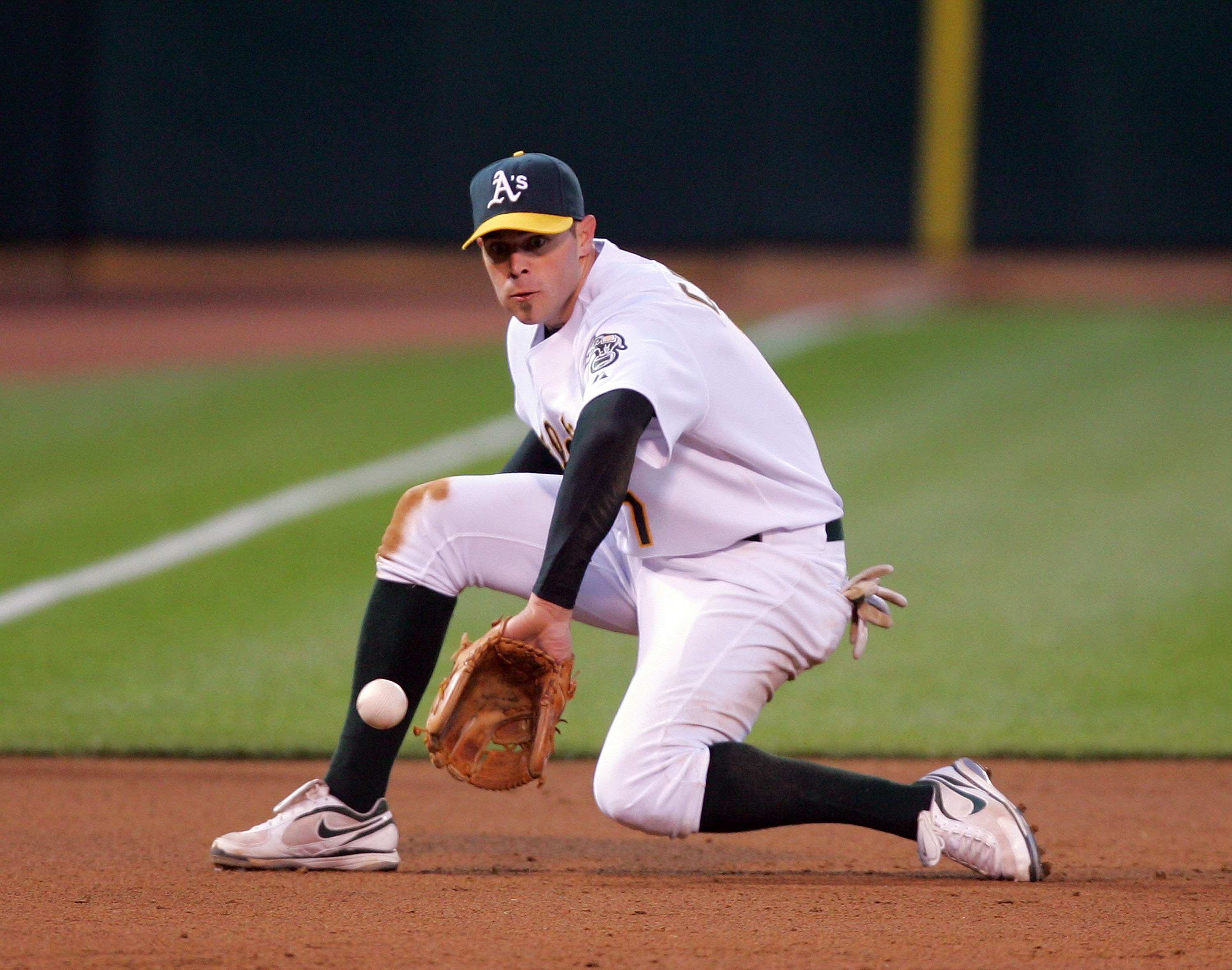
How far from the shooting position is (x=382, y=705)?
319 cm

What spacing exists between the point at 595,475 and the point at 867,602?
28.8 inches

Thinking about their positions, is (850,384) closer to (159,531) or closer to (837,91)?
(837,91)

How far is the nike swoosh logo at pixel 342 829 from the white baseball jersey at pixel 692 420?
736mm

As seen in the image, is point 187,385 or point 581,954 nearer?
point 581,954

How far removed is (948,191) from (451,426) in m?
6.38

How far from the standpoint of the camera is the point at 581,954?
2.60 metres

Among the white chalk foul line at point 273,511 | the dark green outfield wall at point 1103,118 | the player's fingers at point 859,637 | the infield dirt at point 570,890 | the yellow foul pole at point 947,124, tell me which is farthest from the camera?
the yellow foul pole at point 947,124

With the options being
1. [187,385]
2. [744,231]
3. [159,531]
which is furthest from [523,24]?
[159,531]

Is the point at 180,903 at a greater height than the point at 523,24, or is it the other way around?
the point at 523,24

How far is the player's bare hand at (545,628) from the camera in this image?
119 inches

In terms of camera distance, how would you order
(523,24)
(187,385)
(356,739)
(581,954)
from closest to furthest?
(581,954), (356,739), (187,385), (523,24)

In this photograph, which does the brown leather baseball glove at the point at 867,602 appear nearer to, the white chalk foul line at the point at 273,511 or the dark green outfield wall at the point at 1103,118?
the white chalk foul line at the point at 273,511

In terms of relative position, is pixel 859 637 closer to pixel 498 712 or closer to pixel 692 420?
pixel 692 420

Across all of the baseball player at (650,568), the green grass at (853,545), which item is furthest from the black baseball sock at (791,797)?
the green grass at (853,545)
